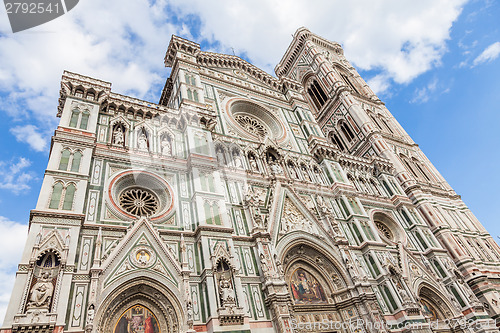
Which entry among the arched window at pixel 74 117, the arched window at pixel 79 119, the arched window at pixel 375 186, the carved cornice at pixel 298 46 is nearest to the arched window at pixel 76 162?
the arched window at pixel 79 119

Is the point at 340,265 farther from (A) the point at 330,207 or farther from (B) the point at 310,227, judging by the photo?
(A) the point at 330,207

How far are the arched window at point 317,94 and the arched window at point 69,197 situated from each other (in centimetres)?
3081

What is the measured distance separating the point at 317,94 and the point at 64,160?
3180 centimetres

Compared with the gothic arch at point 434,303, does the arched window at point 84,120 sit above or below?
above

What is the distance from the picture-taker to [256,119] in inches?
964

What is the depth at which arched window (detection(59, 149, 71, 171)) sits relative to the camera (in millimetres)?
12939

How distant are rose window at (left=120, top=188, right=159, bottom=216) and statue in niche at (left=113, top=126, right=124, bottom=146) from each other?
2.61 metres

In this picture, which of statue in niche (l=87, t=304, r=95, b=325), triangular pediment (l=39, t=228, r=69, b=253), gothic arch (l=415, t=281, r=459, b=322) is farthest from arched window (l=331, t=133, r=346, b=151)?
statue in niche (l=87, t=304, r=95, b=325)

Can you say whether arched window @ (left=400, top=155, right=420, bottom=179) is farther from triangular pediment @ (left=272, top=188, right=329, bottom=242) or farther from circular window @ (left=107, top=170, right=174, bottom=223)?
circular window @ (left=107, top=170, right=174, bottom=223)

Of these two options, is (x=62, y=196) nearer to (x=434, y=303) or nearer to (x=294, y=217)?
(x=294, y=217)

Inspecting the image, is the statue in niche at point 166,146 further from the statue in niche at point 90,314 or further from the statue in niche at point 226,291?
the statue in niche at point 90,314

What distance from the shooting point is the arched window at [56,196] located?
38.2 feet

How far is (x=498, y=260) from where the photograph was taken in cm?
2491

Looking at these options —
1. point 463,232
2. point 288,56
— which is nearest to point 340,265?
point 463,232
